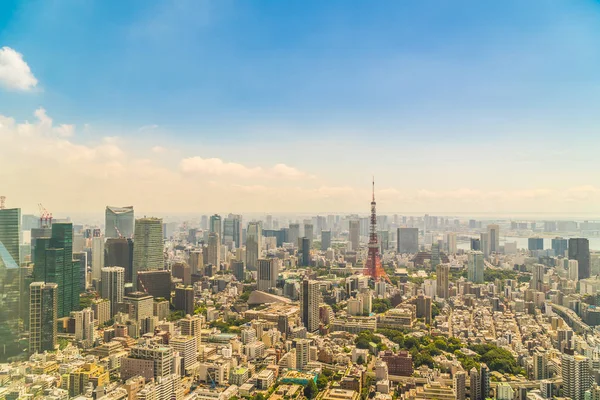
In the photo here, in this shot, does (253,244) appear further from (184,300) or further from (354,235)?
(184,300)

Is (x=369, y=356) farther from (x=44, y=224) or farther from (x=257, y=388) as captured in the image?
(x=44, y=224)

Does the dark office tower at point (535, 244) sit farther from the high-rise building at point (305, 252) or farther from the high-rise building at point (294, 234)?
the high-rise building at point (294, 234)

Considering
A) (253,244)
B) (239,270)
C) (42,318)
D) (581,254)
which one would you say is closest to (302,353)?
(42,318)

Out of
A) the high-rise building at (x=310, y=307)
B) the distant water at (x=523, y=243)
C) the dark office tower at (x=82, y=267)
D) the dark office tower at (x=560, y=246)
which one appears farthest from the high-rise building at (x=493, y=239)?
the dark office tower at (x=82, y=267)

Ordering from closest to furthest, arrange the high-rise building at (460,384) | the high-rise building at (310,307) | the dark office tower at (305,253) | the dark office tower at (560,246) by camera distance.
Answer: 1. the high-rise building at (460,384)
2. the high-rise building at (310,307)
3. the dark office tower at (560,246)
4. the dark office tower at (305,253)

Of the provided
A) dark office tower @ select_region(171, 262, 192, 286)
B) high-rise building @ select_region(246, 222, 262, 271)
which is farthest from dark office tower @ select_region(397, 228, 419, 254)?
dark office tower @ select_region(171, 262, 192, 286)

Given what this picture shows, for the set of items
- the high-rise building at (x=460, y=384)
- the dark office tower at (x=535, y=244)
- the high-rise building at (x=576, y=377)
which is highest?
the dark office tower at (x=535, y=244)
